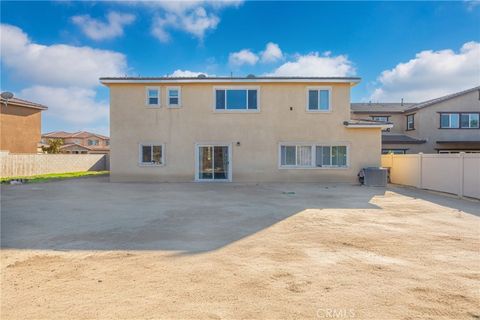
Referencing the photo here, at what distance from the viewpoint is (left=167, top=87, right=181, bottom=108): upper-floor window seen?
16.8 metres

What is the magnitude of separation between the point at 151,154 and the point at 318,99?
10356 millimetres

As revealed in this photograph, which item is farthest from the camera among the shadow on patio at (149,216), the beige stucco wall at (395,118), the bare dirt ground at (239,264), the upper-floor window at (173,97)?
the beige stucco wall at (395,118)

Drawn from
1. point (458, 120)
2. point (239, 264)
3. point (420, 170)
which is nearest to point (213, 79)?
point (420, 170)

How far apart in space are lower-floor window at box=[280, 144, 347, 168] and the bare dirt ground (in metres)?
7.95

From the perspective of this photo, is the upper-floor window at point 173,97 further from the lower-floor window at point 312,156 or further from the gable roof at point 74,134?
the gable roof at point 74,134

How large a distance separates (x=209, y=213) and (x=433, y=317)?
6150 millimetres

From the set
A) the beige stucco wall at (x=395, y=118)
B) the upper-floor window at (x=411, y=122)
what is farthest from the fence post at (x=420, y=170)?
the upper-floor window at (x=411, y=122)

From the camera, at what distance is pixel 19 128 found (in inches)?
1049

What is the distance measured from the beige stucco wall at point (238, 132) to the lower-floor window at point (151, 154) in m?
0.30

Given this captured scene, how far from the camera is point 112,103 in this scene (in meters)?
17.0

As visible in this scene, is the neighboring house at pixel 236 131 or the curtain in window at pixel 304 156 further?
the curtain in window at pixel 304 156

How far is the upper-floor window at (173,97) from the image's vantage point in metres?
16.8

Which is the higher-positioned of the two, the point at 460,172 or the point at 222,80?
the point at 222,80

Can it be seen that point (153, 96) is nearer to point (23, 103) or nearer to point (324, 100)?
point (324, 100)
